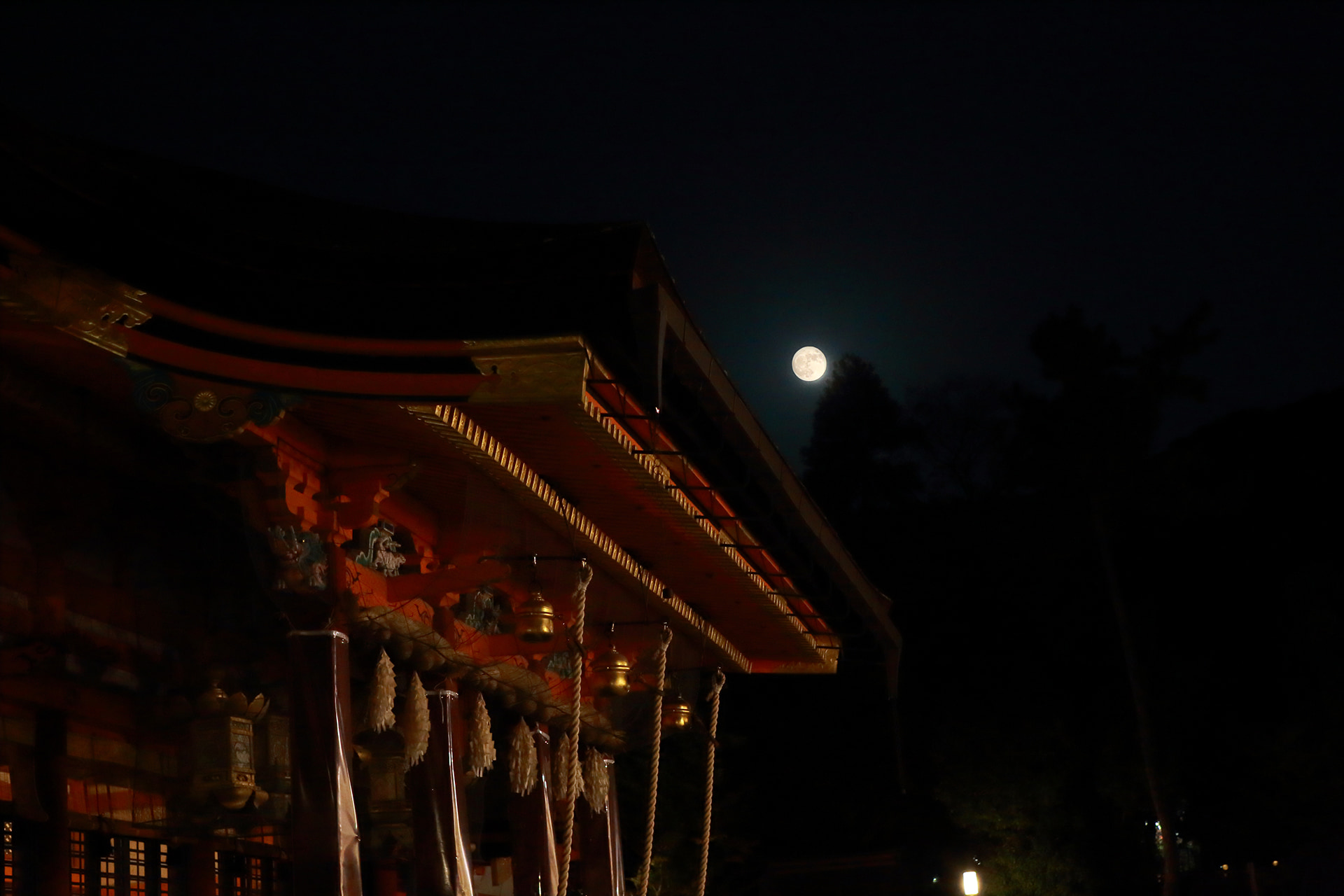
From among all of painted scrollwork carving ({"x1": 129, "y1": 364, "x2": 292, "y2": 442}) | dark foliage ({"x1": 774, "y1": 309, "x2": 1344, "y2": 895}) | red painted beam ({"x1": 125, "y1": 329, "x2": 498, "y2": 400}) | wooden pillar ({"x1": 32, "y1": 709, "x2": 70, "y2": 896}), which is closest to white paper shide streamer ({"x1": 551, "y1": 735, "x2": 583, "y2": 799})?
wooden pillar ({"x1": 32, "y1": 709, "x2": 70, "y2": 896})

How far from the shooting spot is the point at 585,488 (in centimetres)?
682

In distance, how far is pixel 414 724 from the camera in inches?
267

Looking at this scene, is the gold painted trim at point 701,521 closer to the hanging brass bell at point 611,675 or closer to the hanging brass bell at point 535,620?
the hanging brass bell at point 535,620

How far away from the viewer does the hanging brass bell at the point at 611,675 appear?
8641mm

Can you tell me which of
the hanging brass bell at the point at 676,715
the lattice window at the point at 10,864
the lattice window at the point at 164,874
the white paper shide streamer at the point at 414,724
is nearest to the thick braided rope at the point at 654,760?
the white paper shide streamer at the point at 414,724

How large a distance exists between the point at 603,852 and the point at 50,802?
5271 millimetres

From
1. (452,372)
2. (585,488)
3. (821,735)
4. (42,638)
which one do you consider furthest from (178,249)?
(821,735)

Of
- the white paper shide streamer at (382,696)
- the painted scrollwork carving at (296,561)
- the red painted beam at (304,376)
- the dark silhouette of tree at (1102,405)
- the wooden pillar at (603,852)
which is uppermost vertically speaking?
the dark silhouette of tree at (1102,405)

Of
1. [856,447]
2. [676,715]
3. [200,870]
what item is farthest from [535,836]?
[856,447]

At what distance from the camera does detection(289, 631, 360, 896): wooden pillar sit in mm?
5414

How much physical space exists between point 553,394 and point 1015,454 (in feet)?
78.0

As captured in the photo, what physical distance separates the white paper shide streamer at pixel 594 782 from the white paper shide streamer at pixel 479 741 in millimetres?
2734

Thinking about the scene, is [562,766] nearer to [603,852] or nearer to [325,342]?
[603,852]

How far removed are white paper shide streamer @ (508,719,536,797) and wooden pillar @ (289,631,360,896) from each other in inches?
117
